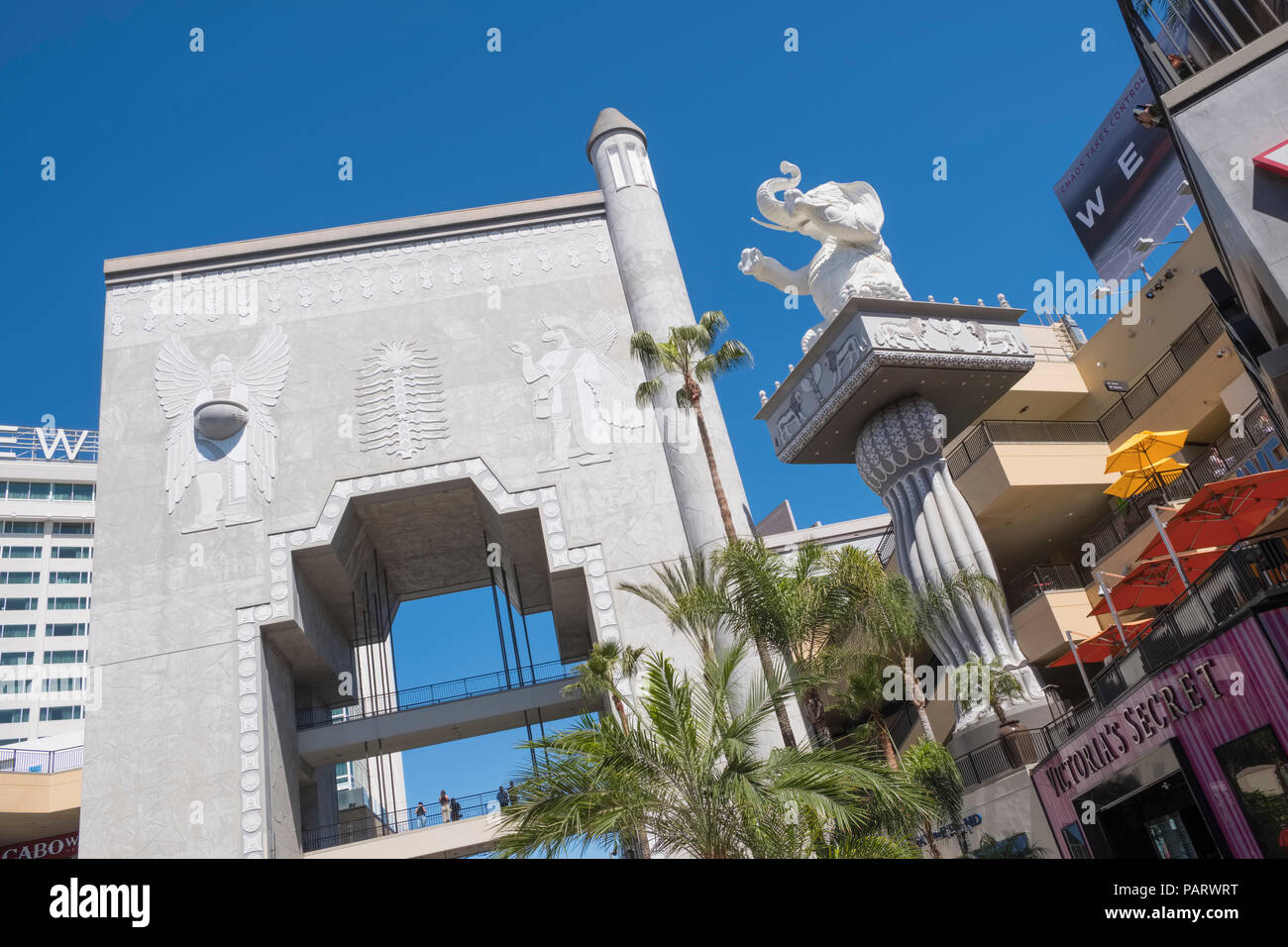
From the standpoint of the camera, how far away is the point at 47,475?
6819 centimetres

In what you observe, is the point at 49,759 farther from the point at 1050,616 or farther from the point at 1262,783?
the point at 1262,783

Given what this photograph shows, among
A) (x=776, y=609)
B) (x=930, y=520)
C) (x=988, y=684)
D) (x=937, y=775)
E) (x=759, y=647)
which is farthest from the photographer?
(x=930, y=520)

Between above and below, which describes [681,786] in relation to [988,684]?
below

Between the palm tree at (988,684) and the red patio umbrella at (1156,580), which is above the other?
the red patio umbrella at (1156,580)

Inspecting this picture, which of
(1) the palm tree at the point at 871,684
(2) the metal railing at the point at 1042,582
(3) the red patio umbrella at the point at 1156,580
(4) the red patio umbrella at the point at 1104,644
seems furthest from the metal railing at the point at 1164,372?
(1) the palm tree at the point at 871,684

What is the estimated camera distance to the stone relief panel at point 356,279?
27828 millimetres

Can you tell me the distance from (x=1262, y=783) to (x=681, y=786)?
5901 mm

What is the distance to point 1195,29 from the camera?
43.0 ft

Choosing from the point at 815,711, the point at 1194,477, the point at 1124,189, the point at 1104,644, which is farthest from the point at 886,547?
the point at 1124,189

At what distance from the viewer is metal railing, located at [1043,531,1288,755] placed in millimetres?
10320

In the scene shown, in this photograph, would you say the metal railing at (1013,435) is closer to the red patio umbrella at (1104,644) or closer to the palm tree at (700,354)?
the red patio umbrella at (1104,644)

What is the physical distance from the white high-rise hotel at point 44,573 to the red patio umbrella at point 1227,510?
67.0 metres

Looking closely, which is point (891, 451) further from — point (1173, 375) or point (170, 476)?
point (170, 476)
